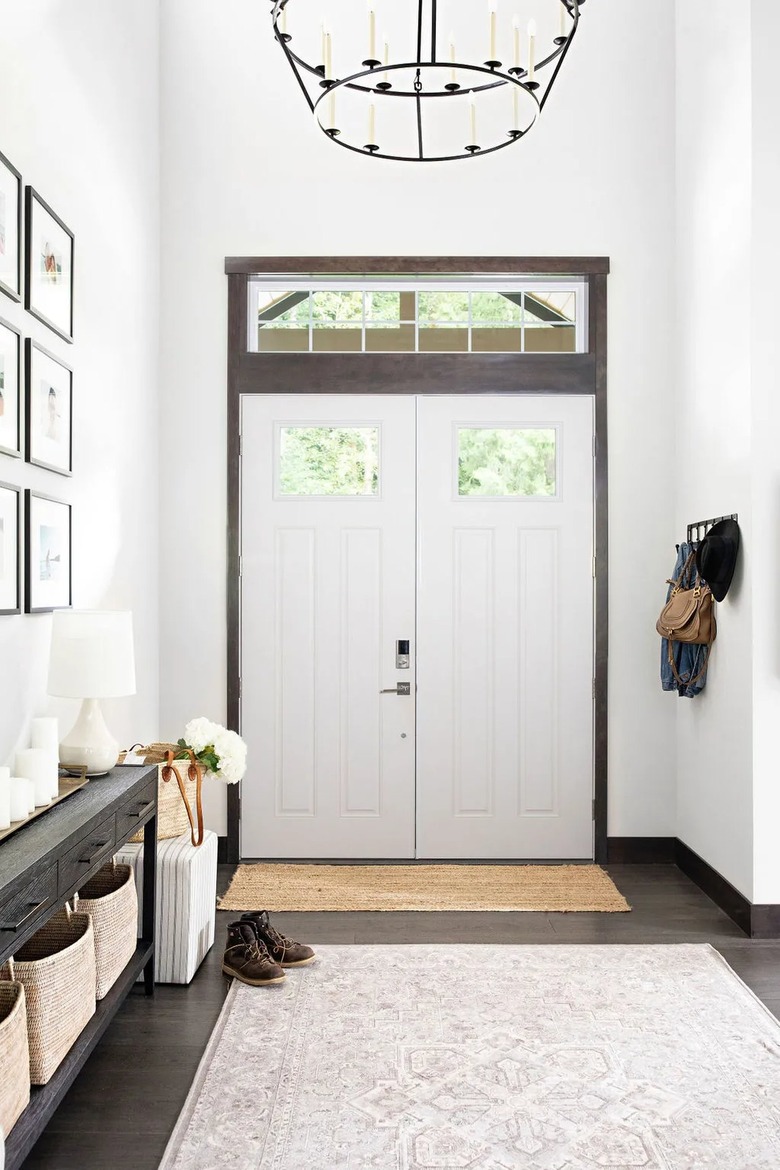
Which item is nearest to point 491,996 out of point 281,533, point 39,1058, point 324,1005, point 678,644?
point 324,1005

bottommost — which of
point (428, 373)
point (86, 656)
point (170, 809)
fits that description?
point (170, 809)

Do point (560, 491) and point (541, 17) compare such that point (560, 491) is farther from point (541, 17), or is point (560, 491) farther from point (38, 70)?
point (38, 70)

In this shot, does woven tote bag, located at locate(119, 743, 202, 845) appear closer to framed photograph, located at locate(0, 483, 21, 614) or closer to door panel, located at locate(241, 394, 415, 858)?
framed photograph, located at locate(0, 483, 21, 614)

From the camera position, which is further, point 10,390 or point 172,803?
point 172,803

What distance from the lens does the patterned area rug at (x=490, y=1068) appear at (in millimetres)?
2125

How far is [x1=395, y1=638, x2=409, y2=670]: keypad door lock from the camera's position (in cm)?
457

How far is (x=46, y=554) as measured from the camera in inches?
120

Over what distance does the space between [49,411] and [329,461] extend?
172cm

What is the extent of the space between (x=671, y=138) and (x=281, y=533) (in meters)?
2.67

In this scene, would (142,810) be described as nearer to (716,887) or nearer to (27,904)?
(27,904)

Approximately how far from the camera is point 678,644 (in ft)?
13.8

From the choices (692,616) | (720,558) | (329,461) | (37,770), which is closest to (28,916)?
(37,770)

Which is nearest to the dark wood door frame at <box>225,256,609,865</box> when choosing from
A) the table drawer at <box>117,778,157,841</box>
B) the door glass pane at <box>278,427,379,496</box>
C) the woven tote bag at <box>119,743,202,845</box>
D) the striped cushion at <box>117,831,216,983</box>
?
the door glass pane at <box>278,427,379,496</box>

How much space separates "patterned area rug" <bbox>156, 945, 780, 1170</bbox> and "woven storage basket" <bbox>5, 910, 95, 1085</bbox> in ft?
1.12
